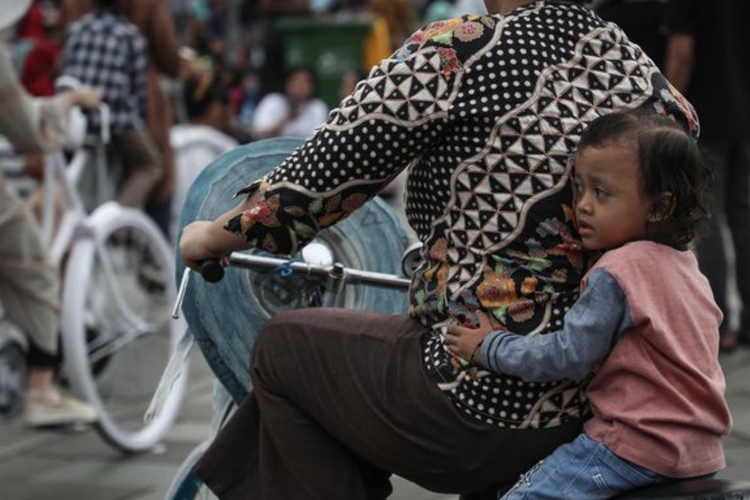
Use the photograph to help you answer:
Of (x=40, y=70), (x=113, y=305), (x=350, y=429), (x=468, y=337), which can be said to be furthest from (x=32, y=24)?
(x=468, y=337)

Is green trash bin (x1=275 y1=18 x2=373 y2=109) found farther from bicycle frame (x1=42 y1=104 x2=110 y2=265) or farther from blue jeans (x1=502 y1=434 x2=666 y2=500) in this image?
blue jeans (x1=502 y1=434 x2=666 y2=500)

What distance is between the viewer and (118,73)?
6723 mm

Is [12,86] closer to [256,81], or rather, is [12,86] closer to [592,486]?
[592,486]

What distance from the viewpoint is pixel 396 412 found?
2.51 metres

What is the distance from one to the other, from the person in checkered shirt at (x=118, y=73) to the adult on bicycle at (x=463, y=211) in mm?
4188

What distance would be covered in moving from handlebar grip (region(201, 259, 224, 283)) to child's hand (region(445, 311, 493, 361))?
0.47m

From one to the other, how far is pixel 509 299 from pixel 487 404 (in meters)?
0.18

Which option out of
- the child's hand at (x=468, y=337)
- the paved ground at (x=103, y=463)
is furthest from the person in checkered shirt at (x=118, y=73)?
the child's hand at (x=468, y=337)

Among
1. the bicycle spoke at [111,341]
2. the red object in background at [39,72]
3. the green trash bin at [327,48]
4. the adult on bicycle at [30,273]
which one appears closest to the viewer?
the adult on bicycle at [30,273]

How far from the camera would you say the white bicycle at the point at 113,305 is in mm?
4973

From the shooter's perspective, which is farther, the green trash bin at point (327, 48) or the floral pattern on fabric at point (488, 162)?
the green trash bin at point (327, 48)

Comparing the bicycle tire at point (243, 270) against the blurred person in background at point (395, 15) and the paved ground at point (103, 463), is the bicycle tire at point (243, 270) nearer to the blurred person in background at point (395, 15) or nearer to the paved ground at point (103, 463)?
the paved ground at point (103, 463)

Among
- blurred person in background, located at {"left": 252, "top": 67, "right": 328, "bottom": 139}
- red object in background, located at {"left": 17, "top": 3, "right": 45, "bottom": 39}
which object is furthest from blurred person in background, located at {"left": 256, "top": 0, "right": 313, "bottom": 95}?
red object in background, located at {"left": 17, "top": 3, "right": 45, "bottom": 39}

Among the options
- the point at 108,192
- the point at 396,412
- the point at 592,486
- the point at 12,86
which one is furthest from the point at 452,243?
the point at 108,192
